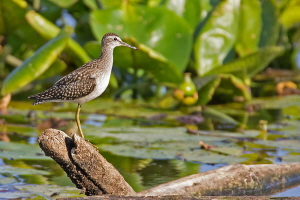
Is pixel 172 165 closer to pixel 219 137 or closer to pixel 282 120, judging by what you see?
pixel 219 137

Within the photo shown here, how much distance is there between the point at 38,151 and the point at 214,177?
217cm

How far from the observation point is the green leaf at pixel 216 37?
9445 mm

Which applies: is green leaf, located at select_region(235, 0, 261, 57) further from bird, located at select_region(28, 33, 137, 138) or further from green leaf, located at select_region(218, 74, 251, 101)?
bird, located at select_region(28, 33, 137, 138)

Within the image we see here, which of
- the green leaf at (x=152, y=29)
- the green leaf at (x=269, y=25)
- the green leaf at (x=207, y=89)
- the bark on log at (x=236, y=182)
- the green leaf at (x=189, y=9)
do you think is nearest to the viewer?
the bark on log at (x=236, y=182)

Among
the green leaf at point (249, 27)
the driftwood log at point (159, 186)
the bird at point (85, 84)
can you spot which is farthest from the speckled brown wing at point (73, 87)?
the green leaf at point (249, 27)

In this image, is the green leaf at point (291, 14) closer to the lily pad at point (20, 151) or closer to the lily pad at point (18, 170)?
the lily pad at point (20, 151)

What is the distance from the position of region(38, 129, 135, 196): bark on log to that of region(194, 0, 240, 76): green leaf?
5.64m

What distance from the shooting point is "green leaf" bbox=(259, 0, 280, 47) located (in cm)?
1039

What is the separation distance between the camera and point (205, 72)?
9.66m

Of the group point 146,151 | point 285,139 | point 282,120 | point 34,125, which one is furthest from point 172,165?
point 282,120

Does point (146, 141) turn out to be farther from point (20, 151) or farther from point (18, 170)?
point (18, 170)

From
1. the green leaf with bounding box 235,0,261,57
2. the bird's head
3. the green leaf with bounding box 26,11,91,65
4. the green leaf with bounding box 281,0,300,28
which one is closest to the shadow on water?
the green leaf with bounding box 26,11,91,65

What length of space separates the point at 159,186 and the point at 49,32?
5221 millimetres

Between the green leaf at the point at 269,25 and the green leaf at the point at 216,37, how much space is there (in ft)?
2.93
